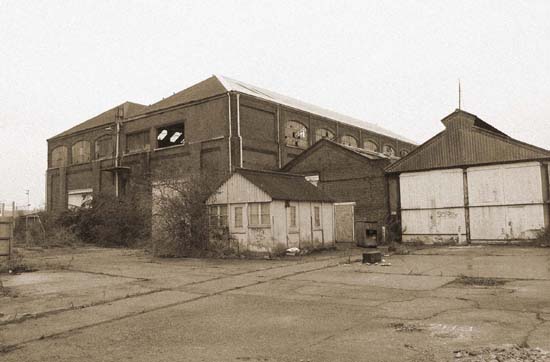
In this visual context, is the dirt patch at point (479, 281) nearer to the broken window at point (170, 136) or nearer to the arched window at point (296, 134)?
the arched window at point (296, 134)

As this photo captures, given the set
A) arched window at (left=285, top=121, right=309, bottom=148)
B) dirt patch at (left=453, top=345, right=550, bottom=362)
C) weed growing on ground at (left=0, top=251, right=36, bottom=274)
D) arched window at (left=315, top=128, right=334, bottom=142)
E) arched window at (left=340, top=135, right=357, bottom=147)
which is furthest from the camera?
arched window at (left=340, top=135, right=357, bottom=147)

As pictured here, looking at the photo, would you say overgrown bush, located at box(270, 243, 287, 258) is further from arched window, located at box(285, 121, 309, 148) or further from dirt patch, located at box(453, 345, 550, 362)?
arched window, located at box(285, 121, 309, 148)

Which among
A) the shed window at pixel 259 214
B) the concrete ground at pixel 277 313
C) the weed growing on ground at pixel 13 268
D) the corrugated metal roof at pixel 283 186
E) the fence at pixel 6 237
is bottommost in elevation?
the concrete ground at pixel 277 313

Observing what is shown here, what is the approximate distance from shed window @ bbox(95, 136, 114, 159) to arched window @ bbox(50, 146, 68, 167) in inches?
205

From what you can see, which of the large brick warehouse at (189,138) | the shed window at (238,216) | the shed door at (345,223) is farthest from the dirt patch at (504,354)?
the large brick warehouse at (189,138)

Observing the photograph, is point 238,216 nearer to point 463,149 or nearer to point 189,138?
point 463,149

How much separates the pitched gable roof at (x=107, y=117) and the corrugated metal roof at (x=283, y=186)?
73.3 ft

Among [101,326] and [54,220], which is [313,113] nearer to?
[54,220]

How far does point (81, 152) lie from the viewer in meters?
42.2

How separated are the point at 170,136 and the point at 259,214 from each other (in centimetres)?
2087

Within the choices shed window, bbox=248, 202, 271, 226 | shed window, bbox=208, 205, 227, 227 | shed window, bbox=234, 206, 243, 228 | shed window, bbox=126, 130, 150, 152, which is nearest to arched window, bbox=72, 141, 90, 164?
shed window, bbox=126, 130, 150, 152

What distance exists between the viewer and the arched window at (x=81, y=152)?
41594mm

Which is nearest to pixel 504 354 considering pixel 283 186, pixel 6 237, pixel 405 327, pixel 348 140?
pixel 405 327

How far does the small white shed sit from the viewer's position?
18.0m
